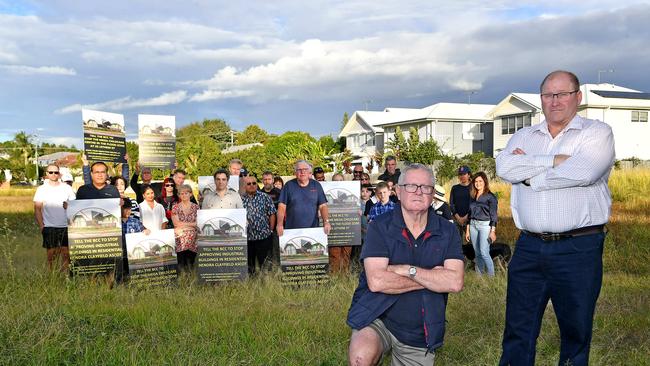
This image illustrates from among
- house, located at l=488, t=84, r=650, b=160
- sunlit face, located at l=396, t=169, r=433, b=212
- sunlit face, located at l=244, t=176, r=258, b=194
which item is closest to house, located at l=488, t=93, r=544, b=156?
house, located at l=488, t=84, r=650, b=160

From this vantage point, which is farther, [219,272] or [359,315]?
[219,272]

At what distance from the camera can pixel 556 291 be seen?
13.2ft

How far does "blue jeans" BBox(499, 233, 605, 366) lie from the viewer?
3.94m

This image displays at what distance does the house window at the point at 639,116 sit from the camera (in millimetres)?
41281

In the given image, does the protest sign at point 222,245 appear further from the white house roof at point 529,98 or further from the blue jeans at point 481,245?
the white house roof at point 529,98

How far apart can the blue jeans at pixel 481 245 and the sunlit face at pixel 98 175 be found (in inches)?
216

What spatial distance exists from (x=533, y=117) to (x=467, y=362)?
39795 mm

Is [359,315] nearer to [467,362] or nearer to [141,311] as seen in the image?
[467,362]

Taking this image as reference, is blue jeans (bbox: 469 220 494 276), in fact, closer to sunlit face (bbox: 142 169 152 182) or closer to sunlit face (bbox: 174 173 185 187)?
sunlit face (bbox: 174 173 185 187)

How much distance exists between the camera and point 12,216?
20.9 m

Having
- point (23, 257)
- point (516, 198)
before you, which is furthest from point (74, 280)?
point (516, 198)

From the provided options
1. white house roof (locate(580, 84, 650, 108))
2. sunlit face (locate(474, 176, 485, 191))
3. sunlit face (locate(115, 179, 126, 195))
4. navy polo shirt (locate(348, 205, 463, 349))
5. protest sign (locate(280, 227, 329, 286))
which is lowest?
protest sign (locate(280, 227, 329, 286))

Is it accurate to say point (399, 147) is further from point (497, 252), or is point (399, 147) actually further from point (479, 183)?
point (479, 183)

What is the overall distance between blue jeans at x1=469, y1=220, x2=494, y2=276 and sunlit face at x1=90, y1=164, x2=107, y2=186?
5483 mm
